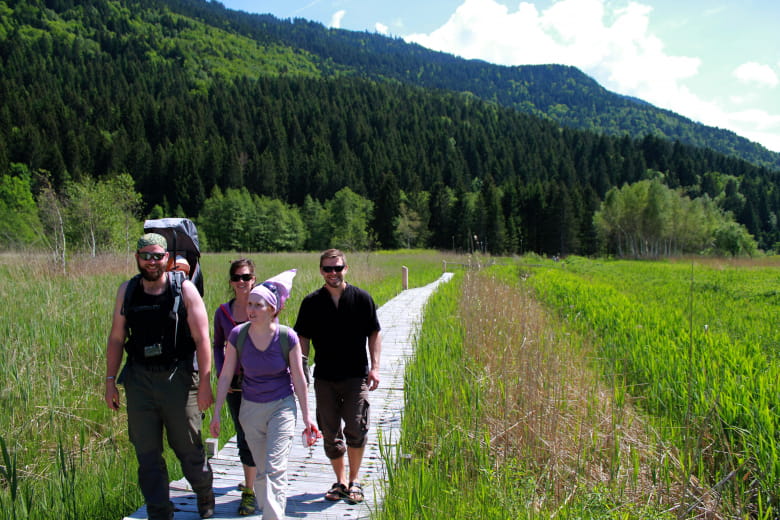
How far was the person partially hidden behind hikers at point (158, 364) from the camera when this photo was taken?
2.78 metres

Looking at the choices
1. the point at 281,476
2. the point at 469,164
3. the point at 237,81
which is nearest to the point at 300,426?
the point at 281,476

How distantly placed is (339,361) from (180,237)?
1.61 m

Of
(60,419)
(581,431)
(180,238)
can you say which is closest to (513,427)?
(581,431)

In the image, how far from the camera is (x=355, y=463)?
11.0 feet

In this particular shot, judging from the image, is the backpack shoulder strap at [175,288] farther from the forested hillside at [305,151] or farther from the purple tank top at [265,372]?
the forested hillside at [305,151]

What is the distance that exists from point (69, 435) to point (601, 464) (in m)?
4.56

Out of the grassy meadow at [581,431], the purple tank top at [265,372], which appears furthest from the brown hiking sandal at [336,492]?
the purple tank top at [265,372]

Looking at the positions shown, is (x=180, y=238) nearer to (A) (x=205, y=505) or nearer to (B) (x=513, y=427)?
(A) (x=205, y=505)

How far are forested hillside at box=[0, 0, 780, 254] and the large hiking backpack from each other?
116ft

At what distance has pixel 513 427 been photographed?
365 cm

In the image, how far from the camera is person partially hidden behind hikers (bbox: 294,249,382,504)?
330 centimetres

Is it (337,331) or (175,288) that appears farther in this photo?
(337,331)

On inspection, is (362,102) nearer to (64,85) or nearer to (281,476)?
(64,85)

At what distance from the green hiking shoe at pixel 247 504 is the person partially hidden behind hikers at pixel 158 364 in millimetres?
332
